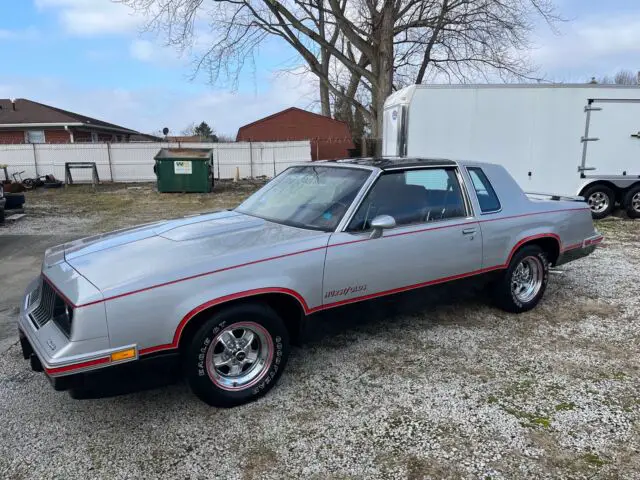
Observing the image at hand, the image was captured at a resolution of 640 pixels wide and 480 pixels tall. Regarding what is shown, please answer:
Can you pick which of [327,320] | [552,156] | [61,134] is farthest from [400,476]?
[61,134]

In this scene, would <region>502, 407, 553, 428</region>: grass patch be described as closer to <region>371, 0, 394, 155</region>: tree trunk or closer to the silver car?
the silver car

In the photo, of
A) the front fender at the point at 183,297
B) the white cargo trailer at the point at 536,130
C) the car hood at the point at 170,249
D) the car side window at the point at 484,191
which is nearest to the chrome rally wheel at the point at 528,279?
the car side window at the point at 484,191

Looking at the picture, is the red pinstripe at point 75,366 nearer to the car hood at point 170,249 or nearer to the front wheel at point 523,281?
the car hood at point 170,249

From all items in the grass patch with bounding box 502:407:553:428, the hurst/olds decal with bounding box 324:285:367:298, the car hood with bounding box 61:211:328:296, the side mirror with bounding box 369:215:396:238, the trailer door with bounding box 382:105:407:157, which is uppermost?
the trailer door with bounding box 382:105:407:157

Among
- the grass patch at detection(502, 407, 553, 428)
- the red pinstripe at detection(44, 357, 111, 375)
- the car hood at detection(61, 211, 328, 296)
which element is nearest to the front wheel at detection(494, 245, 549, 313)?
the grass patch at detection(502, 407, 553, 428)

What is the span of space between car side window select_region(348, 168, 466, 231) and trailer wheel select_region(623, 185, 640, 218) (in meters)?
8.30

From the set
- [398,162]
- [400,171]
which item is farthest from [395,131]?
[400,171]

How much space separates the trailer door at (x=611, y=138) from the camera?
9812mm

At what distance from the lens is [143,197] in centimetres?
1595

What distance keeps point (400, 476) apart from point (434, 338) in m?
1.82

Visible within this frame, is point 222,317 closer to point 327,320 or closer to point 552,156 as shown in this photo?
point 327,320

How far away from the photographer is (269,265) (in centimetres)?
296

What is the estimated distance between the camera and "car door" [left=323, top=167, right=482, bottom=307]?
3312mm

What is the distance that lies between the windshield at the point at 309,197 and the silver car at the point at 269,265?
2cm
